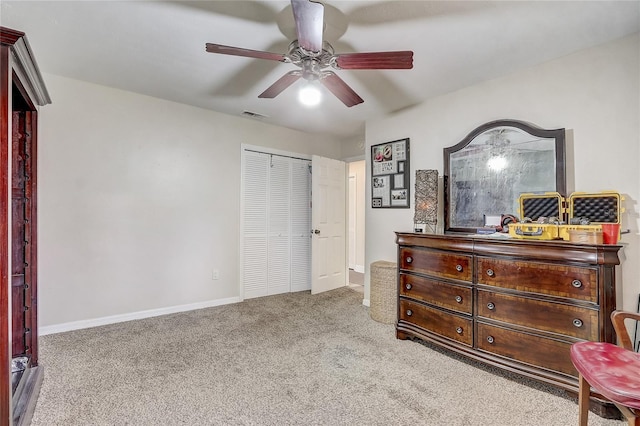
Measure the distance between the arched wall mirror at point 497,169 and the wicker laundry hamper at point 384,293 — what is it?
0.77 meters

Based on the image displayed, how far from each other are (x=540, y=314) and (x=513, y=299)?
17 centimetres

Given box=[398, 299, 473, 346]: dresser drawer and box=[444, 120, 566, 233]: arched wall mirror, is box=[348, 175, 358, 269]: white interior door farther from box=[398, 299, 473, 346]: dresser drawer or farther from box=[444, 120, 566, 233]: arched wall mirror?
box=[398, 299, 473, 346]: dresser drawer

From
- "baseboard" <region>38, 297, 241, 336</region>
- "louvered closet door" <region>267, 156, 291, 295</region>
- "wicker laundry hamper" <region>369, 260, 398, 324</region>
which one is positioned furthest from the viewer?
"louvered closet door" <region>267, 156, 291, 295</region>

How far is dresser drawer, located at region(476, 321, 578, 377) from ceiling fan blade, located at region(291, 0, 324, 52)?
2.25 meters

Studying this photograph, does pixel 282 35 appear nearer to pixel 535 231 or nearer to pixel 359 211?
pixel 535 231

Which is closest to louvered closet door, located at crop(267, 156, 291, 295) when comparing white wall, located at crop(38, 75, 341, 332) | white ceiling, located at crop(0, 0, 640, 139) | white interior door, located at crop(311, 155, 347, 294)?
white interior door, located at crop(311, 155, 347, 294)

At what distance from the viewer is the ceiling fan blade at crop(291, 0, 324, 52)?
1.44 metres

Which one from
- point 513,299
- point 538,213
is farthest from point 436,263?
point 538,213

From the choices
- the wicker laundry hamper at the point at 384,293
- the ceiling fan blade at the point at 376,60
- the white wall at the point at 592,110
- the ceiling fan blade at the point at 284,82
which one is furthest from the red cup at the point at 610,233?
the ceiling fan blade at the point at 284,82

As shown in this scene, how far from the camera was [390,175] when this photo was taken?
373 centimetres

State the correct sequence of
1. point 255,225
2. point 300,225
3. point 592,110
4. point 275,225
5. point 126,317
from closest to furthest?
point 592,110, point 126,317, point 255,225, point 275,225, point 300,225

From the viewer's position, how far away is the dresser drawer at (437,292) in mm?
2383

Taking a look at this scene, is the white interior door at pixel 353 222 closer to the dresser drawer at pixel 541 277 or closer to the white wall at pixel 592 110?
the white wall at pixel 592 110

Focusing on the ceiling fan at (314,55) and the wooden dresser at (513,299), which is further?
the wooden dresser at (513,299)
